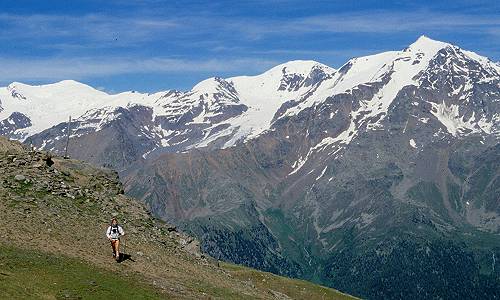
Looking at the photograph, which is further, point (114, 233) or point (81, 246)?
point (81, 246)

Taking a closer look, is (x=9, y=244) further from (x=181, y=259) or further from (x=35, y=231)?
(x=181, y=259)

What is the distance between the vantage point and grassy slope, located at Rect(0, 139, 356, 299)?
4878cm

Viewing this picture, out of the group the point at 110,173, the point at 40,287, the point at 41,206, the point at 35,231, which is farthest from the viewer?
the point at 110,173

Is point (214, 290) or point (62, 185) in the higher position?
point (62, 185)

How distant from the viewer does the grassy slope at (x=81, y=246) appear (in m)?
48.8

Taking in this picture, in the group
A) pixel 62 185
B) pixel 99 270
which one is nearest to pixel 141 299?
pixel 99 270

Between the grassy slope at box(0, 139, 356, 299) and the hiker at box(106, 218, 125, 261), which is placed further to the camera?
the hiker at box(106, 218, 125, 261)

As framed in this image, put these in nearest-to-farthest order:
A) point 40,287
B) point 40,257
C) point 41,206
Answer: point 40,287 → point 40,257 → point 41,206

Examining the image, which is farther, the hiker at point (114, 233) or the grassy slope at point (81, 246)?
the hiker at point (114, 233)

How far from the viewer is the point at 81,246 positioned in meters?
57.8

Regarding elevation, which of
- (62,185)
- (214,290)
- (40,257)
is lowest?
(214,290)

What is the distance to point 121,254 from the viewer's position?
5844 centimetres

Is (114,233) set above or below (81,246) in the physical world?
above

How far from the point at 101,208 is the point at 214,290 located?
1657 centimetres
